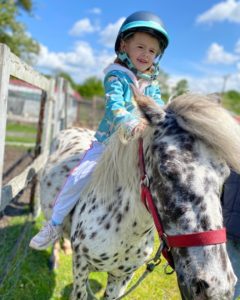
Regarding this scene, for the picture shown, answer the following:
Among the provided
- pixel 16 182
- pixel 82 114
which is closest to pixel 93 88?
pixel 82 114

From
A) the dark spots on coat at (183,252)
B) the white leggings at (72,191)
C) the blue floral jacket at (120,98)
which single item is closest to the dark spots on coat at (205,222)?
the dark spots on coat at (183,252)

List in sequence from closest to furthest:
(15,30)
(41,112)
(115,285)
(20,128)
Answer: (115,285), (41,112), (20,128), (15,30)

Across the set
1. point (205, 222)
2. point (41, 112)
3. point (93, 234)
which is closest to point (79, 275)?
point (93, 234)

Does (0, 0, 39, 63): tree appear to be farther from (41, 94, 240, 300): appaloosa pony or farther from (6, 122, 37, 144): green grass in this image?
(41, 94, 240, 300): appaloosa pony

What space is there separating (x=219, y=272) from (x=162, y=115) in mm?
881

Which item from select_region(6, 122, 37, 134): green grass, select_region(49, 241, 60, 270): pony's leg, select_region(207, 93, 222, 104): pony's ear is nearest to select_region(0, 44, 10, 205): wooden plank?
select_region(207, 93, 222, 104): pony's ear

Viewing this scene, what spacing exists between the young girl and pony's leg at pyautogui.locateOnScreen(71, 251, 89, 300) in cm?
32

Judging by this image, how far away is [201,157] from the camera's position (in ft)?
5.96

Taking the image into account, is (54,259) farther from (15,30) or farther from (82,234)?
(15,30)

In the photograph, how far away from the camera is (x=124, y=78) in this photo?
2799mm

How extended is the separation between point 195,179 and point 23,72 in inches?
85.3

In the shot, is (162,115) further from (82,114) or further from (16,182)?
(82,114)

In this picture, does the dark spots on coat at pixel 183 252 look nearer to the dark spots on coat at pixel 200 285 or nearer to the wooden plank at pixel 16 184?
the dark spots on coat at pixel 200 285

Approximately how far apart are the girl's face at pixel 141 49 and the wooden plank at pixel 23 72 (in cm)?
90
